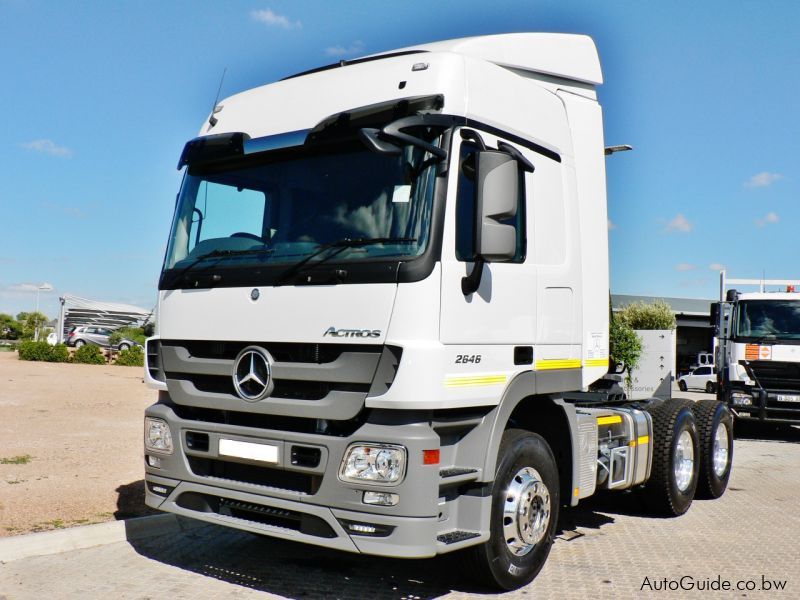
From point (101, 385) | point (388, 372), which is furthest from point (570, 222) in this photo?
point (101, 385)

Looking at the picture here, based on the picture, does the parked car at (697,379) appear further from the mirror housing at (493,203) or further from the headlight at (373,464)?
the headlight at (373,464)

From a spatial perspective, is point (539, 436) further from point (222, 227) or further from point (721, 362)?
point (721, 362)

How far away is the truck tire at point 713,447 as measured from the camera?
319 inches

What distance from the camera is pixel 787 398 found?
44.1 feet

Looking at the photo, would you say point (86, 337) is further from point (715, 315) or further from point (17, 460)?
point (715, 315)

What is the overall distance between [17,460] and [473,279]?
253 inches

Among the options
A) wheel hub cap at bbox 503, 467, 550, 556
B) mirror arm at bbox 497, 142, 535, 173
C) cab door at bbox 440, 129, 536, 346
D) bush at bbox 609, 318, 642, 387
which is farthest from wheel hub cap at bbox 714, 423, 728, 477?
mirror arm at bbox 497, 142, 535, 173

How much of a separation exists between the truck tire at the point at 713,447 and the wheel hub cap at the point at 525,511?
347 centimetres

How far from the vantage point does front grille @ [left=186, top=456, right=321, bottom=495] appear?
15.1 ft

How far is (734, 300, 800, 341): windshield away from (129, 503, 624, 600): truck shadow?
865 cm

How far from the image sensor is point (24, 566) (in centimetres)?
538

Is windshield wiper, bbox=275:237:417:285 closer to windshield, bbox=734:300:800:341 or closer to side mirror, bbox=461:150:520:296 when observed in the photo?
side mirror, bbox=461:150:520:296

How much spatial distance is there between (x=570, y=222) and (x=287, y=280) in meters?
2.16

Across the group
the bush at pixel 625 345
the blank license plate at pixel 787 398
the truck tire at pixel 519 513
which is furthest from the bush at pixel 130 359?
the truck tire at pixel 519 513
